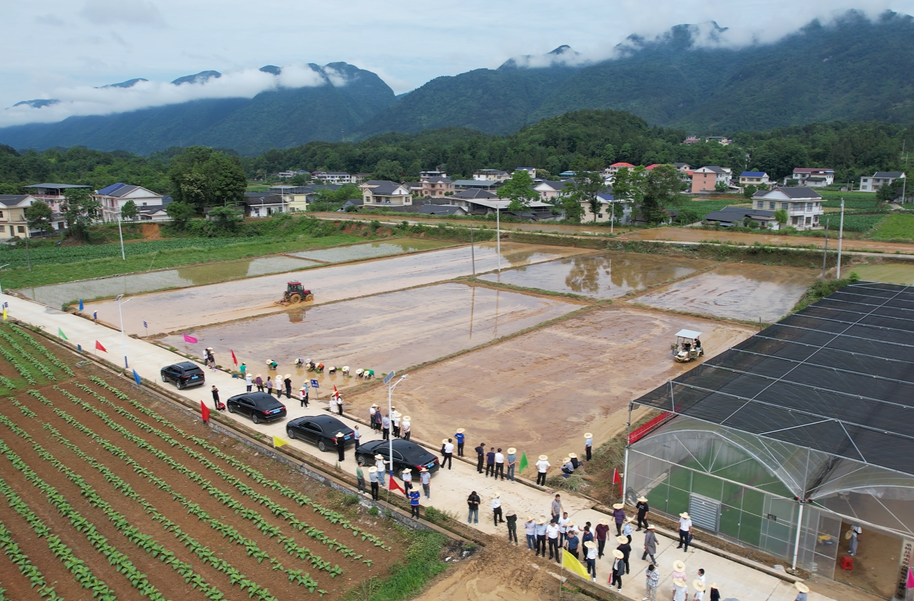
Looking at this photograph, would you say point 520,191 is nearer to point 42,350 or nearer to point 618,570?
point 42,350

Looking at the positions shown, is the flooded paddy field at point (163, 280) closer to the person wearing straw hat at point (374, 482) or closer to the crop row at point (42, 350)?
the crop row at point (42, 350)

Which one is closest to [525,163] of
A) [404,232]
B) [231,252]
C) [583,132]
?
[583,132]

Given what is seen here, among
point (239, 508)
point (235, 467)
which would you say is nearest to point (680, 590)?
point (239, 508)

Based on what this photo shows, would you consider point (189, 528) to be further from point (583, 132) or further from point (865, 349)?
point (583, 132)

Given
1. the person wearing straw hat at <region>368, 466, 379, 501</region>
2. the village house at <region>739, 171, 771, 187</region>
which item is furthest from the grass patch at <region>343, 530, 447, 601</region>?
the village house at <region>739, 171, 771, 187</region>

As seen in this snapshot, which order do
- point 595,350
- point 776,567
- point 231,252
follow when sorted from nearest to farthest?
1. point 776,567
2. point 595,350
3. point 231,252

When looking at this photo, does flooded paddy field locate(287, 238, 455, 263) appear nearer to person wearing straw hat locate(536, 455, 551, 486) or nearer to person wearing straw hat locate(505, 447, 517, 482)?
person wearing straw hat locate(505, 447, 517, 482)
